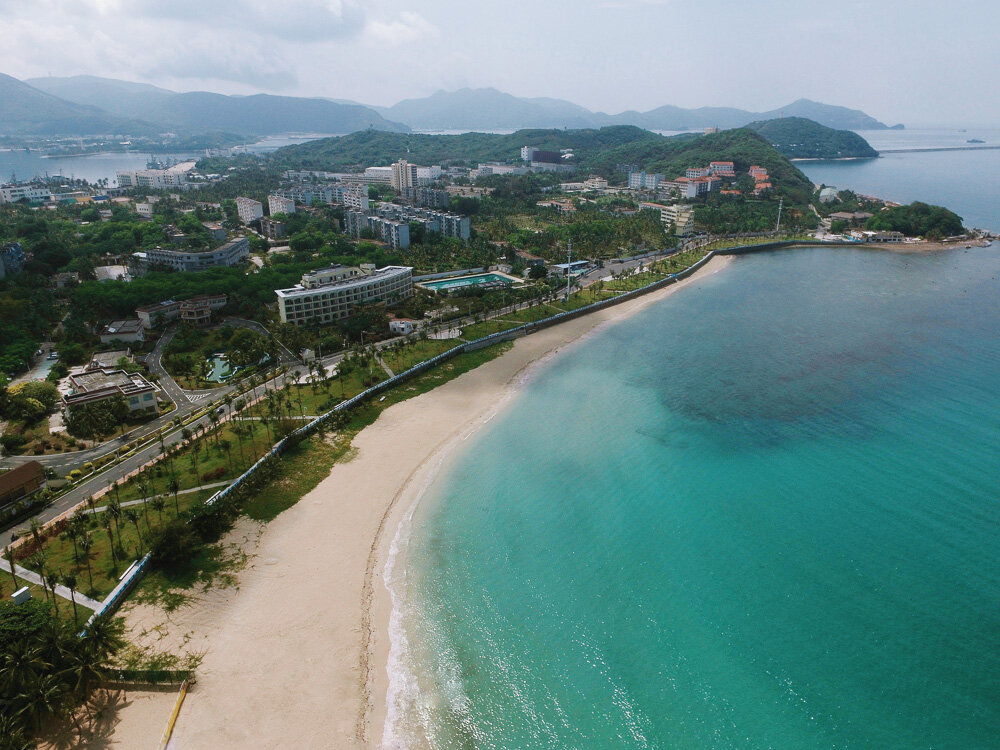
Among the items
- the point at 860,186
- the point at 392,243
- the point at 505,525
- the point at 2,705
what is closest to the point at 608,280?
the point at 392,243

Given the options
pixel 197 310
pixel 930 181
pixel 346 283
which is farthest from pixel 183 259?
pixel 930 181

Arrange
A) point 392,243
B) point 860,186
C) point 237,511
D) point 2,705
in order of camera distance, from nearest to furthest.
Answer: point 2,705, point 237,511, point 392,243, point 860,186

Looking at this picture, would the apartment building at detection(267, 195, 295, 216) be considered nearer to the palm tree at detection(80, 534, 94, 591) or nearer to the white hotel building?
the white hotel building

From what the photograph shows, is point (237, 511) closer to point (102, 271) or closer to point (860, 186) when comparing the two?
point (102, 271)

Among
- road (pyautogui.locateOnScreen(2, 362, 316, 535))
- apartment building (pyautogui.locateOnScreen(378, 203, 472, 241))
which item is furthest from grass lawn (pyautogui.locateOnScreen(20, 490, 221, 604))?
apartment building (pyautogui.locateOnScreen(378, 203, 472, 241))

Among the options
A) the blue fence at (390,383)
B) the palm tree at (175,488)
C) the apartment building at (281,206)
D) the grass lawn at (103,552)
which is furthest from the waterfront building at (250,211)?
the grass lawn at (103,552)

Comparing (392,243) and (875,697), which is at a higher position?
(392,243)

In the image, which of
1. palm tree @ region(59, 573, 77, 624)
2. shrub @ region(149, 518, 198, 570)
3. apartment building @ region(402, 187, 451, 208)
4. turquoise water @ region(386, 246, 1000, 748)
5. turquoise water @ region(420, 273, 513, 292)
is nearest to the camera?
turquoise water @ region(386, 246, 1000, 748)
